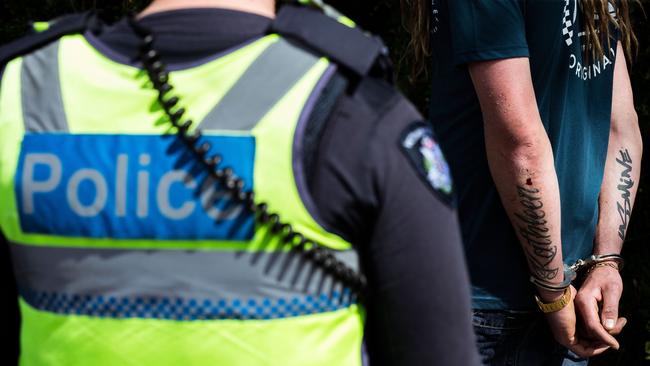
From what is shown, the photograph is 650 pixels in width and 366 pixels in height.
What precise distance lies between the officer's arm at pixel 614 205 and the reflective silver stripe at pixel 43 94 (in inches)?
53.2

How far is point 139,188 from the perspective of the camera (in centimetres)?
95

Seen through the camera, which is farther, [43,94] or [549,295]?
[549,295]

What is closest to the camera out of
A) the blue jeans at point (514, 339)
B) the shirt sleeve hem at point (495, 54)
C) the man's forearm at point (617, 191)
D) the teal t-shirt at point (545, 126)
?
the shirt sleeve hem at point (495, 54)

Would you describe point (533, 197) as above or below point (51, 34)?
below

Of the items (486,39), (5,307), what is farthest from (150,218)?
(486,39)

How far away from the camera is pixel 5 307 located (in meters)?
1.13

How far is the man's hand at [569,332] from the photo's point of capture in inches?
71.2

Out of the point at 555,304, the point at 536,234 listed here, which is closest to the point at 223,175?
the point at 536,234

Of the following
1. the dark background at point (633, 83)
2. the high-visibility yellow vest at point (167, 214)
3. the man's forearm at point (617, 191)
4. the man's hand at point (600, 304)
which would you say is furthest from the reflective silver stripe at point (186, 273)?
the dark background at point (633, 83)

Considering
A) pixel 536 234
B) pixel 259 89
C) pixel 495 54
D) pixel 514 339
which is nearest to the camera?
pixel 259 89

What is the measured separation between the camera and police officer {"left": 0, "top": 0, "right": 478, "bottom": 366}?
94 cm

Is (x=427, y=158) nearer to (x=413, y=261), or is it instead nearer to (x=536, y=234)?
(x=413, y=261)

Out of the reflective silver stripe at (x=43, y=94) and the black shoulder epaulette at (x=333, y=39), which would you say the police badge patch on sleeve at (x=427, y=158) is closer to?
the black shoulder epaulette at (x=333, y=39)

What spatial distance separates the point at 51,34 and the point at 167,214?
11.9 inches
